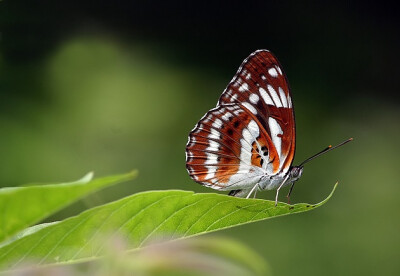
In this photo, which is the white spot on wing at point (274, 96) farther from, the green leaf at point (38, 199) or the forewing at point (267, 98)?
the green leaf at point (38, 199)

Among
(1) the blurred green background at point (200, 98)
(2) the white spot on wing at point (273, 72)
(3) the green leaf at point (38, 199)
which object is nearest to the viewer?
(3) the green leaf at point (38, 199)

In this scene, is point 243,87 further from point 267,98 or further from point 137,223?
point 137,223

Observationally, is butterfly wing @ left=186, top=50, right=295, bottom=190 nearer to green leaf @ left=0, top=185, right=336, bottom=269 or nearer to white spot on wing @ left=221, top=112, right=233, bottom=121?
white spot on wing @ left=221, top=112, right=233, bottom=121

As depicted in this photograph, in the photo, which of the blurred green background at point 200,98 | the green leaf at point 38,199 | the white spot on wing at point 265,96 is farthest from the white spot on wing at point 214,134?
the blurred green background at point 200,98

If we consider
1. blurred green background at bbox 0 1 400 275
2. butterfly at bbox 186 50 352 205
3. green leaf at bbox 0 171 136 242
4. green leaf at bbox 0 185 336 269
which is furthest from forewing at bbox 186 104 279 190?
blurred green background at bbox 0 1 400 275

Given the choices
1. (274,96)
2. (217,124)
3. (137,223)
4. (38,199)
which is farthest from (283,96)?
(38,199)

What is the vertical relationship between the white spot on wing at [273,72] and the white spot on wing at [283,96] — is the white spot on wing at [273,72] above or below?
above

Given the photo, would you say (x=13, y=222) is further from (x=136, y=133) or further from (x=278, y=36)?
(x=278, y=36)

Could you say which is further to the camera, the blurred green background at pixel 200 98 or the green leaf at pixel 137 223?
the blurred green background at pixel 200 98
